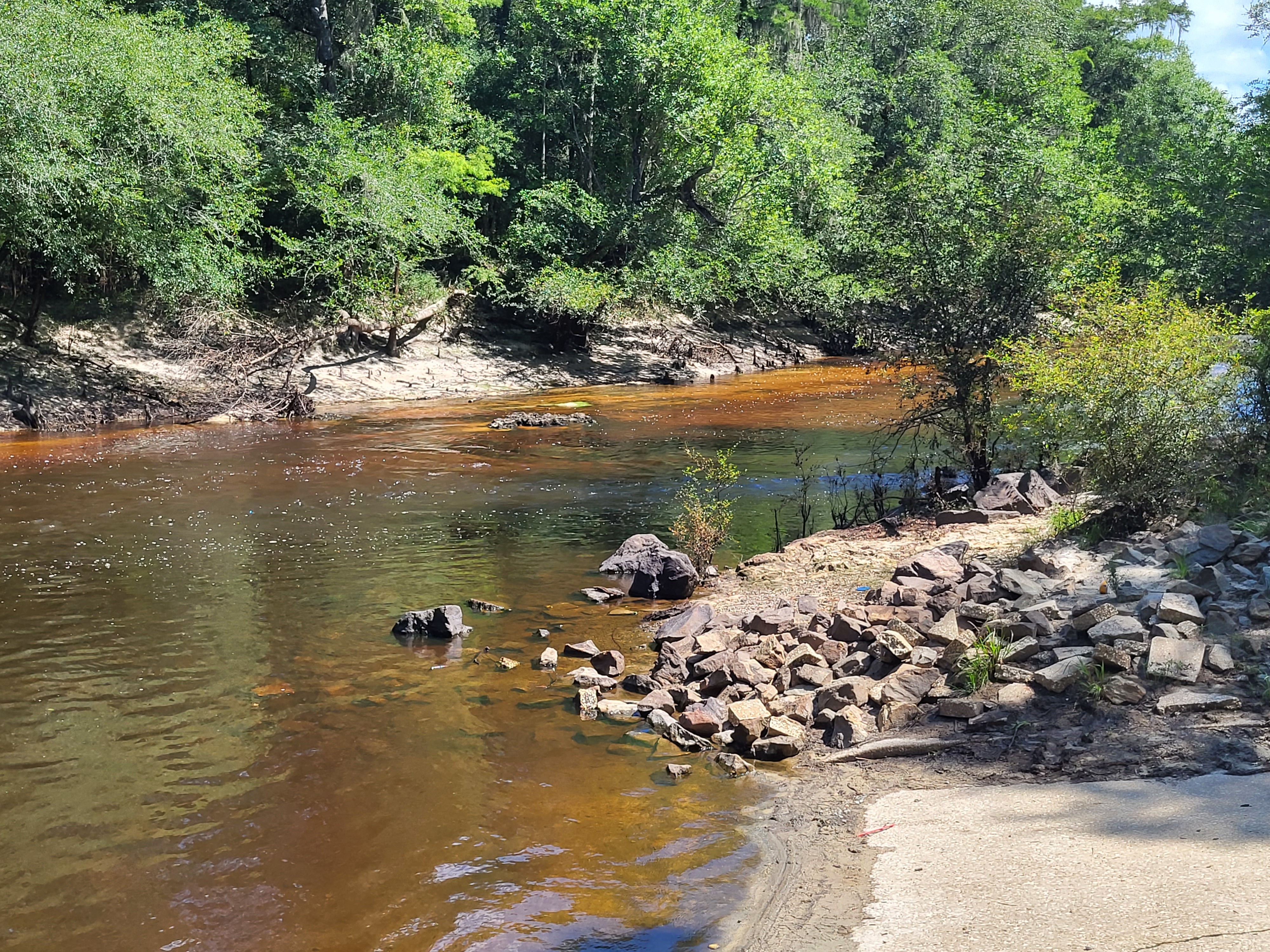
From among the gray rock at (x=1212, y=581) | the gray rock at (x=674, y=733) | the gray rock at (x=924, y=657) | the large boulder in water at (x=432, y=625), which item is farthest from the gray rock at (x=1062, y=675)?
the large boulder in water at (x=432, y=625)

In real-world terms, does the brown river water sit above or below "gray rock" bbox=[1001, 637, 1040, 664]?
below

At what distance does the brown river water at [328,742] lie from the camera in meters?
5.00

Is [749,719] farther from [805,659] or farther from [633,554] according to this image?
[633,554]

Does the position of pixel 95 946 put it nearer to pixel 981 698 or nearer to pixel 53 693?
pixel 53 693

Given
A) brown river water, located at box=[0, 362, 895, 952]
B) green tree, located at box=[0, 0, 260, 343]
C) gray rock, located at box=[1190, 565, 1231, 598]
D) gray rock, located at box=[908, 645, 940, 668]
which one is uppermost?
green tree, located at box=[0, 0, 260, 343]

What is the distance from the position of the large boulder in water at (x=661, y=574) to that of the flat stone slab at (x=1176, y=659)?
15.8ft

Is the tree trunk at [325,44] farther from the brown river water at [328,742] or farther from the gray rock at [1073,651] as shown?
the gray rock at [1073,651]

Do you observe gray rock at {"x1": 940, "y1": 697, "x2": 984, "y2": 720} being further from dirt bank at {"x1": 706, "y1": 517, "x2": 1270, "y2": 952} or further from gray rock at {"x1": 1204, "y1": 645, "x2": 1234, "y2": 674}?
gray rock at {"x1": 1204, "y1": 645, "x2": 1234, "y2": 674}

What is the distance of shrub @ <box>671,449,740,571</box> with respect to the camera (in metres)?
11.5

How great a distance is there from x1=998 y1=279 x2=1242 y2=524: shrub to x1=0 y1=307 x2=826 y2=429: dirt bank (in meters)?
19.8

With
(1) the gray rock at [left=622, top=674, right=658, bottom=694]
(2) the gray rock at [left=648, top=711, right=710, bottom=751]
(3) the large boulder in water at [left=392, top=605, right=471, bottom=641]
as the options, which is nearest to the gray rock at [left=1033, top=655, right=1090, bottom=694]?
(2) the gray rock at [left=648, top=711, right=710, bottom=751]

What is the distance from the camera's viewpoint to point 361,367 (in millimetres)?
29406

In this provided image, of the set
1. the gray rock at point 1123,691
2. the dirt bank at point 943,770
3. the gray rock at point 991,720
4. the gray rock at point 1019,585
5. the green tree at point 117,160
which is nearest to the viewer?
the dirt bank at point 943,770

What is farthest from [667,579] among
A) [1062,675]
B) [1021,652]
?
[1062,675]
